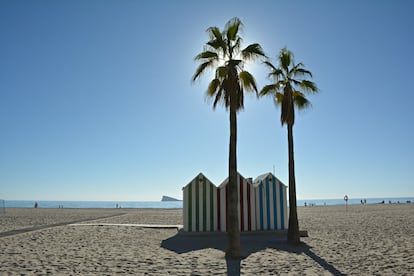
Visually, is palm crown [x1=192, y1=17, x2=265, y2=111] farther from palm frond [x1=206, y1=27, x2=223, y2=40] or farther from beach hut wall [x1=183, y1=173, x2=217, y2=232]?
beach hut wall [x1=183, y1=173, x2=217, y2=232]

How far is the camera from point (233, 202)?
1065cm

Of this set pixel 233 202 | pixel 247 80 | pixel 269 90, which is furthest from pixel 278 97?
pixel 233 202

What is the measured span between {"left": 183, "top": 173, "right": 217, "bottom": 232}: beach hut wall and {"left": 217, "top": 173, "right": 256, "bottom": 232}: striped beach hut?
0.25m

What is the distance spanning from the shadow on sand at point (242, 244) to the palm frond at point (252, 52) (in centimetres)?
661

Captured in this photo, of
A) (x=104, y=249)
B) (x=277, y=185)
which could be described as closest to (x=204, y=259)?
(x=104, y=249)

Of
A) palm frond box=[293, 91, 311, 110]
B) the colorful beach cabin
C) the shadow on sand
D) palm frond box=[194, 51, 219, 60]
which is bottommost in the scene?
the shadow on sand

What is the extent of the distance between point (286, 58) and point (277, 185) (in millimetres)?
6524

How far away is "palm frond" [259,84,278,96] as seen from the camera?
543 inches

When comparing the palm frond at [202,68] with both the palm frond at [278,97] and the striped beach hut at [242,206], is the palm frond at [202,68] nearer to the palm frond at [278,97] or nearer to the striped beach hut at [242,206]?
the palm frond at [278,97]

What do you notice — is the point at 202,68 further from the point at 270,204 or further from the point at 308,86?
the point at 270,204

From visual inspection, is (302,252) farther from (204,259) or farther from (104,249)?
(104,249)

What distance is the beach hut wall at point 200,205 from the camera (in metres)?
16.0

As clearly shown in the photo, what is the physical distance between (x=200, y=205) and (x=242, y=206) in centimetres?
205

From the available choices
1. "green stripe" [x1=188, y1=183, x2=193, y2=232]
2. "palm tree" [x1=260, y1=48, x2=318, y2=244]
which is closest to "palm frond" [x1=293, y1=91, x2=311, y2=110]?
"palm tree" [x1=260, y1=48, x2=318, y2=244]
